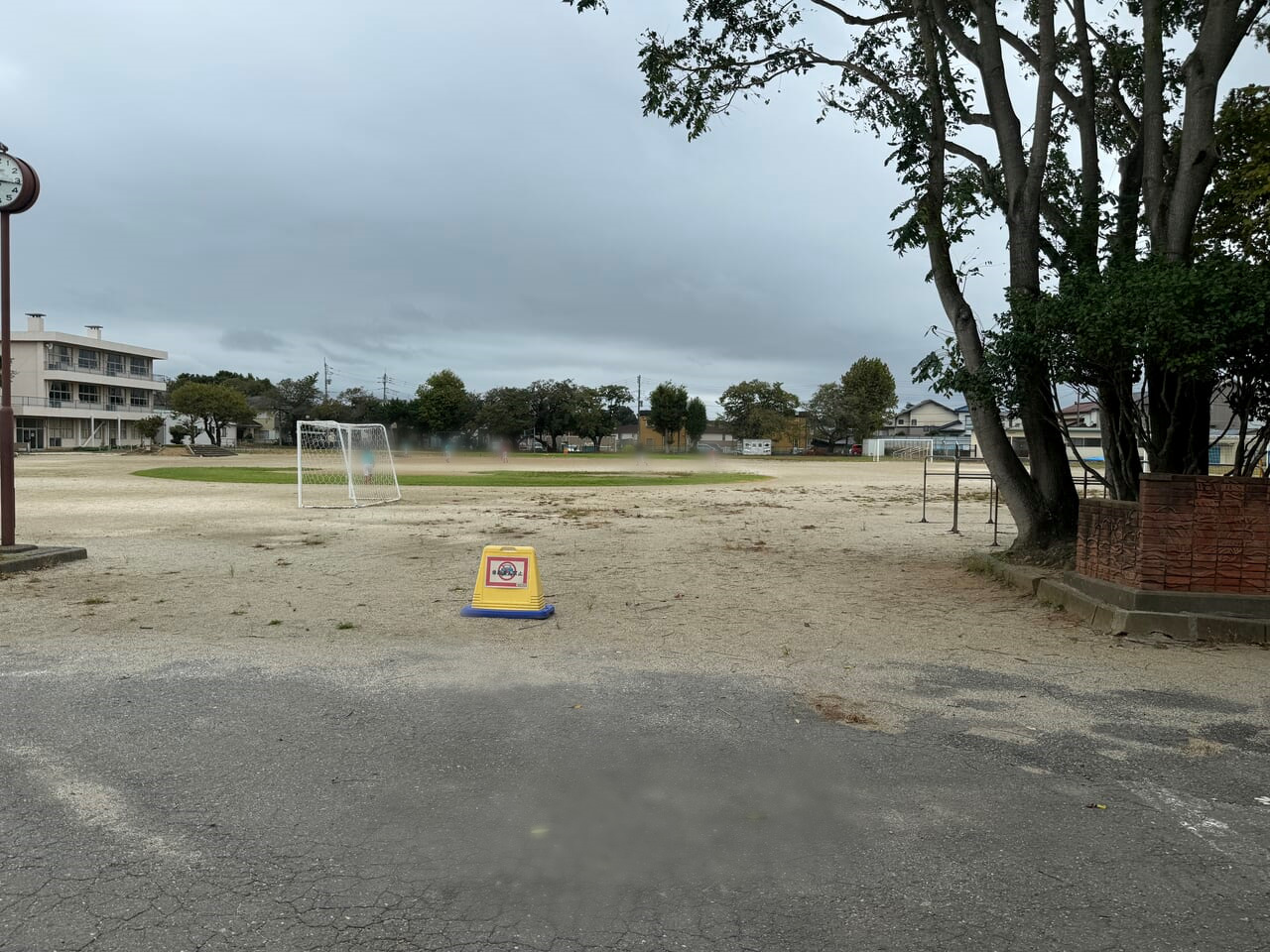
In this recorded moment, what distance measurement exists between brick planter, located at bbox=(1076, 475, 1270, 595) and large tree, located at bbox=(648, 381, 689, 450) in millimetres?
92933

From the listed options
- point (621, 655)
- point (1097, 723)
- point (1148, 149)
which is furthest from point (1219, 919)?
point (1148, 149)

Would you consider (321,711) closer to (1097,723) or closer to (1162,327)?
(1097,723)

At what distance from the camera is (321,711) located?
15.7 ft

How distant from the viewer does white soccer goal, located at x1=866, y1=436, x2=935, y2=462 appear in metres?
85.5

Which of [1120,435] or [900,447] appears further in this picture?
[900,447]

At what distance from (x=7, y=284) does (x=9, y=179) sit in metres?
1.17

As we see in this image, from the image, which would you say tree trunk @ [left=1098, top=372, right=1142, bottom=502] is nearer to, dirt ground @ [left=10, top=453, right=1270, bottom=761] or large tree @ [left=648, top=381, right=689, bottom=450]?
dirt ground @ [left=10, top=453, right=1270, bottom=761]

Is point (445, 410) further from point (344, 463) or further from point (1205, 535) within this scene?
point (1205, 535)

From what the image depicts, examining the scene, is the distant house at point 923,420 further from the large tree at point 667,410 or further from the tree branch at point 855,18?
the tree branch at point 855,18

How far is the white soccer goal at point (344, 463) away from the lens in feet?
70.2

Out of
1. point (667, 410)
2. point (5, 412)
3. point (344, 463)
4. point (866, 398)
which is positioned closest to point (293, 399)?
point (667, 410)

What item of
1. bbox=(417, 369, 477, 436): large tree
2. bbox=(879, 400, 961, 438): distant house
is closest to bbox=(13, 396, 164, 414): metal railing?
bbox=(417, 369, 477, 436): large tree

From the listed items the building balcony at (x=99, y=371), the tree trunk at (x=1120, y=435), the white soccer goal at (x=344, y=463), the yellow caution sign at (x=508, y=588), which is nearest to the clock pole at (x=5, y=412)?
the yellow caution sign at (x=508, y=588)

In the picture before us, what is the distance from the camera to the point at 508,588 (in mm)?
7688
